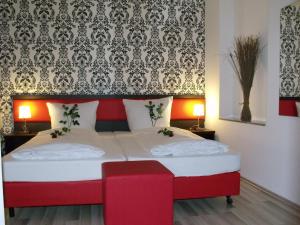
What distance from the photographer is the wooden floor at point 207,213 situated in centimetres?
253

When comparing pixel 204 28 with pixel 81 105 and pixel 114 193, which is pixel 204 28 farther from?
pixel 114 193

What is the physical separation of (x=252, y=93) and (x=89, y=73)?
2.39 m

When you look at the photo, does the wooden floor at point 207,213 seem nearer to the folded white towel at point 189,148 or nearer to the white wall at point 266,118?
the white wall at point 266,118

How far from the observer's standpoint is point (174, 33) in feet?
15.4

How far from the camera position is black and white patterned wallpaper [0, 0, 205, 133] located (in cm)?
429

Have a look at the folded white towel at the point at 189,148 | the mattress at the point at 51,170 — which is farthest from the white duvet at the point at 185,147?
the mattress at the point at 51,170

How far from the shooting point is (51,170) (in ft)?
8.38

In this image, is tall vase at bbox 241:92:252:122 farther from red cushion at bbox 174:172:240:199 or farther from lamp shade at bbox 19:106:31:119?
lamp shade at bbox 19:106:31:119

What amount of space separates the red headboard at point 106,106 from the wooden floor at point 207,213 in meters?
1.74

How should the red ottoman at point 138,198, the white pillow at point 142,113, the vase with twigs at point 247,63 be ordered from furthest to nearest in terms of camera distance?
the white pillow at point 142,113 < the vase with twigs at point 247,63 < the red ottoman at point 138,198

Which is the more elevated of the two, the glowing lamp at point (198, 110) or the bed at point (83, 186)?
the glowing lamp at point (198, 110)

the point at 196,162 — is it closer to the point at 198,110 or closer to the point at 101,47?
the point at 198,110

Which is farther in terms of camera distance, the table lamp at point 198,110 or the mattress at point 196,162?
the table lamp at point 198,110

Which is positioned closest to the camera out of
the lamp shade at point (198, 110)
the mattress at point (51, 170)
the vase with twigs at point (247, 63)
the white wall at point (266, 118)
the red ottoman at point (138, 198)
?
the red ottoman at point (138, 198)
